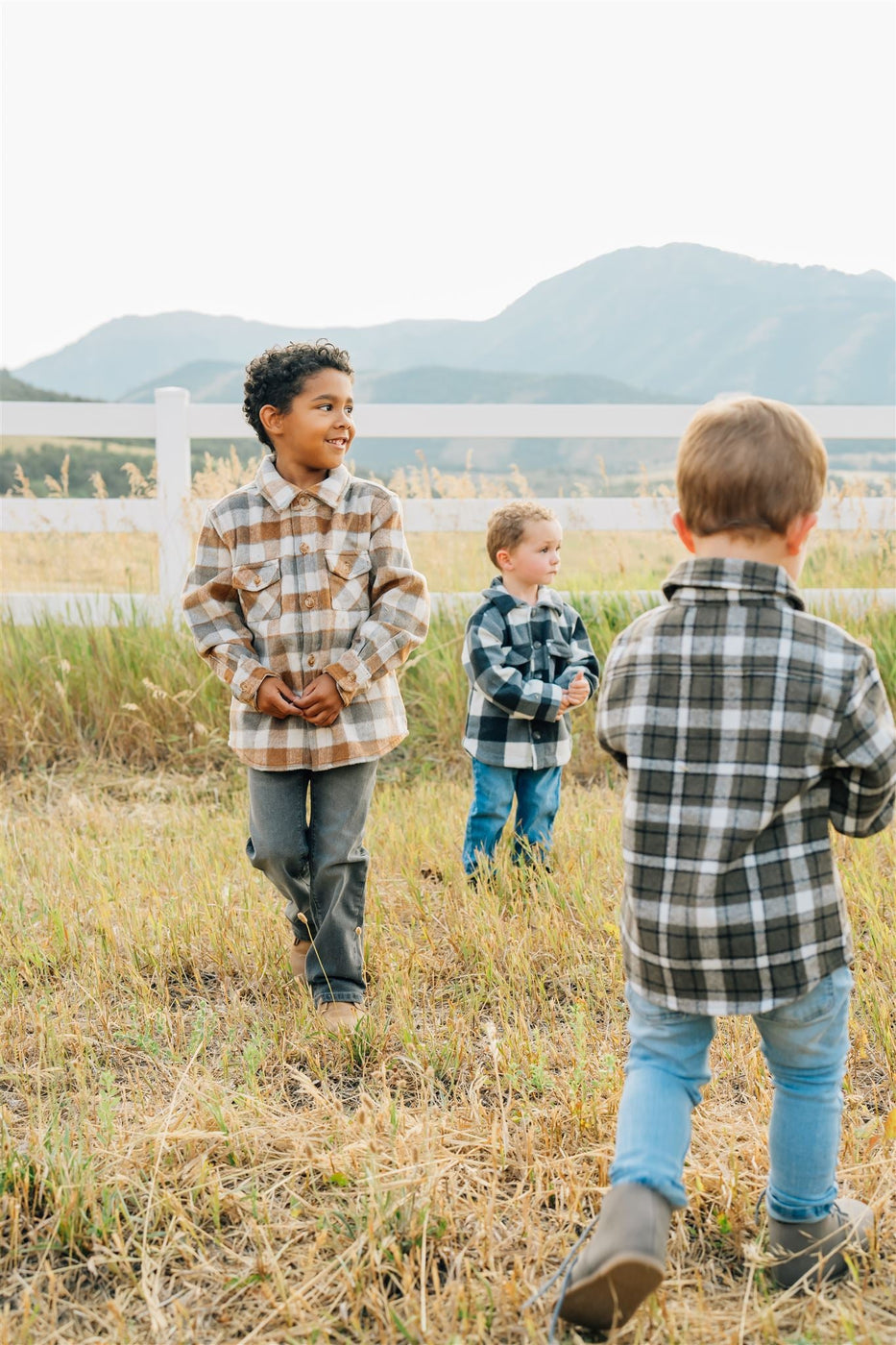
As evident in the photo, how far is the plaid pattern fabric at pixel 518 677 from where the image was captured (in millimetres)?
4023

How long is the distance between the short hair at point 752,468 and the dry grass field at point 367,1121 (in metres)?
1.30

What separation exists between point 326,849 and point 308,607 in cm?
66

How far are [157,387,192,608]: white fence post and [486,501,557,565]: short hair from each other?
10.4ft

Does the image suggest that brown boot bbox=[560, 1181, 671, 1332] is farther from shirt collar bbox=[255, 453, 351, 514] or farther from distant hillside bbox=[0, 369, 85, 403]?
distant hillside bbox=[0, 369, 85, 403]

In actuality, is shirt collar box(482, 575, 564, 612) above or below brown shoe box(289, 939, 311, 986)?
above

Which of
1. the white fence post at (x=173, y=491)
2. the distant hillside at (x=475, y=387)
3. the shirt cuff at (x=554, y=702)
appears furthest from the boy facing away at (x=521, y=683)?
the distant hillside at (x=475, y=387)

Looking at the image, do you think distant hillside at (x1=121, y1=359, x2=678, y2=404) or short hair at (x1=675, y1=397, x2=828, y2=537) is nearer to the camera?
short hair at (x1=675, y1=397, x2=828, y2=537)

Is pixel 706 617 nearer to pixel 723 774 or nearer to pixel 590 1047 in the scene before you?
pixel 723 774

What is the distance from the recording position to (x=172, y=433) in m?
7.21

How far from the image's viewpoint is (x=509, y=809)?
4250 mm

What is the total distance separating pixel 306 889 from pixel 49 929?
101 cm

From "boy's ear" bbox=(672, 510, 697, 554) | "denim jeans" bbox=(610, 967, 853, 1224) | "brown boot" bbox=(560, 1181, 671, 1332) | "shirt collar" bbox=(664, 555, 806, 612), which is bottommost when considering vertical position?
"brown boot" bbox=(560, 1181, 671, 1332)

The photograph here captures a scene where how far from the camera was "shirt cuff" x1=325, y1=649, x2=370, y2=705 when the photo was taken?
10.5 ft

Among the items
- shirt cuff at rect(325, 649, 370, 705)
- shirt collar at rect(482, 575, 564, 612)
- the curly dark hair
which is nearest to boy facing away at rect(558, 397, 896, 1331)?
shirt cuff at rect(325, 649, 370, 705)
